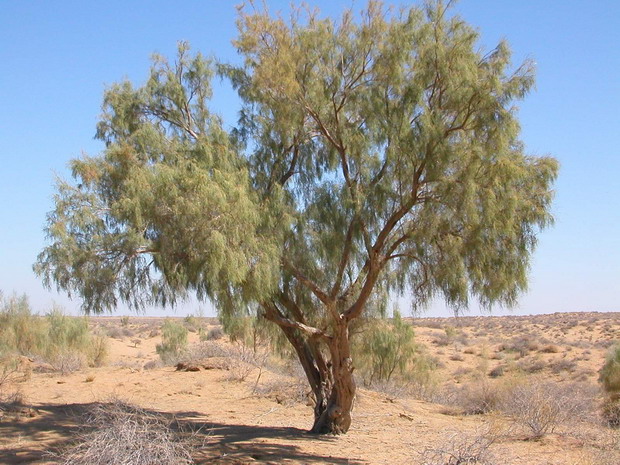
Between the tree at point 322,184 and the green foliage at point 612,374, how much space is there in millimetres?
12529

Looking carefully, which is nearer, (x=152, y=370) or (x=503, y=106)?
(x=503, y=106)

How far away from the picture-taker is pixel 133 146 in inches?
470

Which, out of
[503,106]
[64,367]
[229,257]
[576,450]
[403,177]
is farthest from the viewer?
[64,367]

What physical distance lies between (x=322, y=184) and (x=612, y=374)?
578 inches

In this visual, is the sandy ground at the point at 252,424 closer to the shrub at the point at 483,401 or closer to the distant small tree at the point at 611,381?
the shrub at the point at 483,401

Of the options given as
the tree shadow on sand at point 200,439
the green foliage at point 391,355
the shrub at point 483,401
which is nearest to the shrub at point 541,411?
the shrub at point 483,401

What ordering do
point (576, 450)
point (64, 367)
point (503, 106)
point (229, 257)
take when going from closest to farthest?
point (229, 257)
point (503, 106)
point (576, 450)
point (64, 367)

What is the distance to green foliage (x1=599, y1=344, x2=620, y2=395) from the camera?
21.5 meters

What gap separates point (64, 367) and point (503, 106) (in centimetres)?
1913

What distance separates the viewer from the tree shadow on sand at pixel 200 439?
11.0 meters

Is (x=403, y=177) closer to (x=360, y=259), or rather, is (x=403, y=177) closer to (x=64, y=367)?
(x=360, y=259)

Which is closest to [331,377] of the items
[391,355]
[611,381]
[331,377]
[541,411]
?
[331,377]

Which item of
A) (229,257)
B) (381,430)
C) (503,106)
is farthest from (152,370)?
(503,106)

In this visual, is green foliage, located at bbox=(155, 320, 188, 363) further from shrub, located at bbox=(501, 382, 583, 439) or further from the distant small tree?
shrub, located at bbox=(501, 382, 583, 439)
